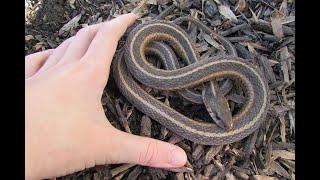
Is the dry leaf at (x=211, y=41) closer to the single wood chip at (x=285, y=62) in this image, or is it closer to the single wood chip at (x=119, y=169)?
the single wood chip at (x=285, y=62)

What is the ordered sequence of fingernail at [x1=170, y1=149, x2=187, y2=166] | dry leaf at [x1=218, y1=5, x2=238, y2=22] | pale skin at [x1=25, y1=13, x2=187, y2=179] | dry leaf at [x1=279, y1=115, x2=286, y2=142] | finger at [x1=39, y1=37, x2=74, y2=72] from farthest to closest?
dry leaf at [x1=218, y1=5, x2=238, y2=22] → finger at [x1=39, y1=37, x2=74, y2=72] → dry leaf at [x1=279, y1=115, x2=286, y2=142] → fingernail at [x1=170, y1=149, x2=187, y2=166] → pale skin at [x1=25, y1=13, x2=187, y2=179]

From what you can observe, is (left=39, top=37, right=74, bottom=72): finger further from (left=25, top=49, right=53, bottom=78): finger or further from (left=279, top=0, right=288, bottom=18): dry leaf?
(left=279, top=0, right=288, bottom=18): dry leaf

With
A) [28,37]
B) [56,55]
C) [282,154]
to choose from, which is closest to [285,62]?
[282,154]

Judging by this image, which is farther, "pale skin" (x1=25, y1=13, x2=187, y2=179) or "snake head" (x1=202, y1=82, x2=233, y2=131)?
"snake head" (x1=202, y1=82, x2=233, y2=131)

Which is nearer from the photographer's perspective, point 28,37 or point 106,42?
point 106,42

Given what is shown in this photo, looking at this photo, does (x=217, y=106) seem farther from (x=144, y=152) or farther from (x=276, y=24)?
(x=276, y=24)

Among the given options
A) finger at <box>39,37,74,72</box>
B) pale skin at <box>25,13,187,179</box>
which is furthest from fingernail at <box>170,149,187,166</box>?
finger at <box>39,37,74,72</box>
